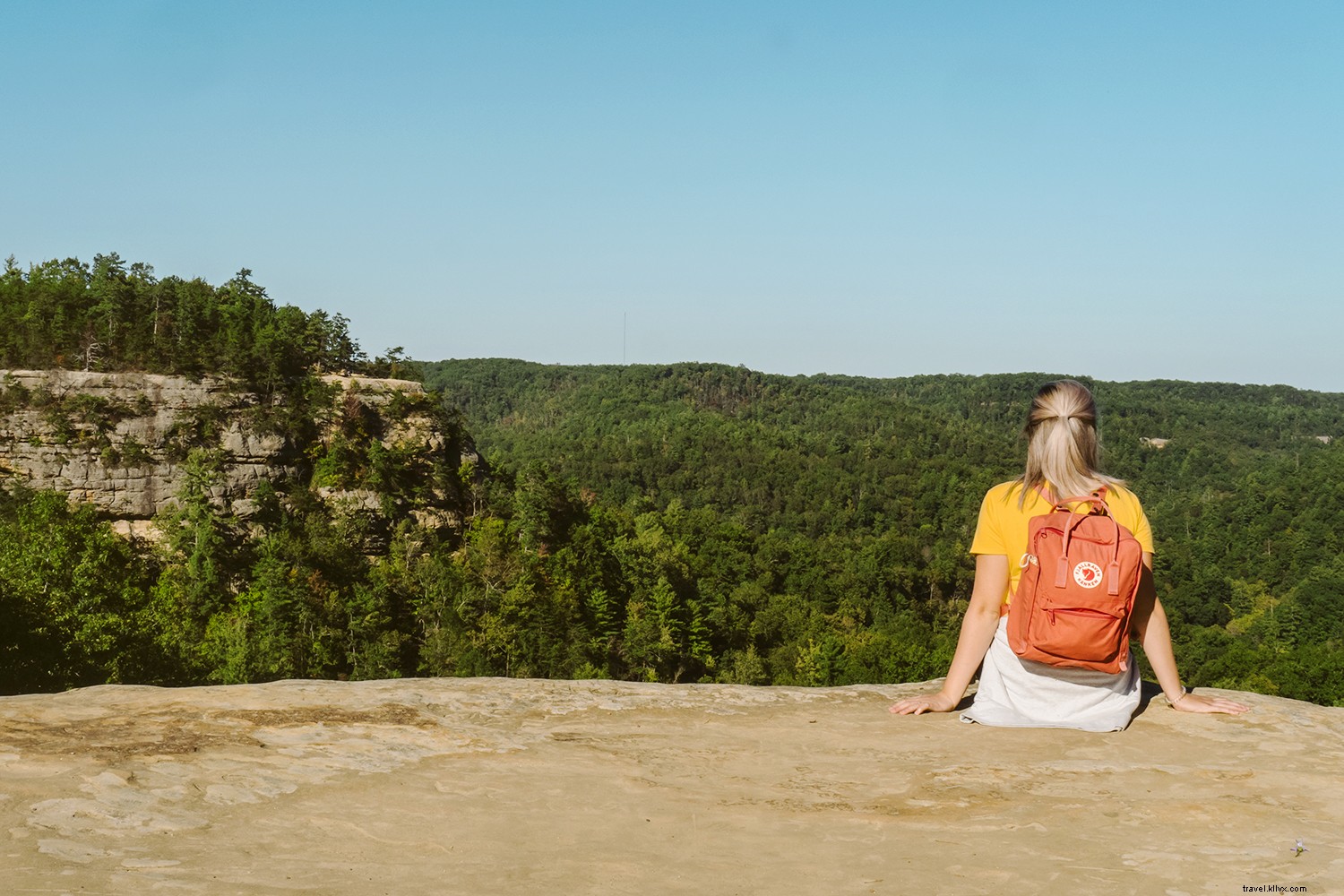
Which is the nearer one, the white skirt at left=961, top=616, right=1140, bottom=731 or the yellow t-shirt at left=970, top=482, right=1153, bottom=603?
the yellow t-shirt at left=970, top=482, right=1153, bottom=603

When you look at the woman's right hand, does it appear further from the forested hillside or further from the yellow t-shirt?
the forested hillside

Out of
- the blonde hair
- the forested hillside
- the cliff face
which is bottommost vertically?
the forested hillside

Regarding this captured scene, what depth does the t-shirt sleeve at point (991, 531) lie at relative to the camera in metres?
6.07

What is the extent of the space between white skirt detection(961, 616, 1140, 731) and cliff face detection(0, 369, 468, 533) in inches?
2296

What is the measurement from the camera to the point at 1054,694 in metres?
6.32

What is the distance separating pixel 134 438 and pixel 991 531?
59.8m

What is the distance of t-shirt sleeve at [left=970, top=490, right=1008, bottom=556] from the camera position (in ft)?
19.9

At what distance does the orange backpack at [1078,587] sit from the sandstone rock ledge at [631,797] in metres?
0.63

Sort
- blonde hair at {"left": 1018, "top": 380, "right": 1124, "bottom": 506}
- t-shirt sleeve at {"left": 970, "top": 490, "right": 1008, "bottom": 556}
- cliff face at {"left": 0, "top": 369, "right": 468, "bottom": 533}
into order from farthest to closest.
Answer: cliff face at {"left": 0, "top": 369, "right": 468, "bottom": 533}
t-shirt sleeve at {"left": 970, "top": 490, "right": 1008, "bottom": 556}
blonde hair at {"left": 1018, "top": 380, "right": 1124, "bottom": 506}

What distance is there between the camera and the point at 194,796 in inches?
199

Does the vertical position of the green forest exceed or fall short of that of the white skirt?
it falls short

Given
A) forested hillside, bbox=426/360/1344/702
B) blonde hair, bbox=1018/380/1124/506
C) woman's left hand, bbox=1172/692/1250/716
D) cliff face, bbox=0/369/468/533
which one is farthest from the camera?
forested hillside, bbox=426/360/1344/702

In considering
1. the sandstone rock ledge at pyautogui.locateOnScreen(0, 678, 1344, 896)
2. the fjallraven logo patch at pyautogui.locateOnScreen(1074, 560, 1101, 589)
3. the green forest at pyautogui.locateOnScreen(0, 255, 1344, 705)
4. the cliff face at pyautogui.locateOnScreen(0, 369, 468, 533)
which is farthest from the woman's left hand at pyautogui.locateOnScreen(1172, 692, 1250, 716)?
the cliff face at pyautogui.locateOnScreen(0, 369, 468, 533)

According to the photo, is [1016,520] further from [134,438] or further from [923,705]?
[134,438]
